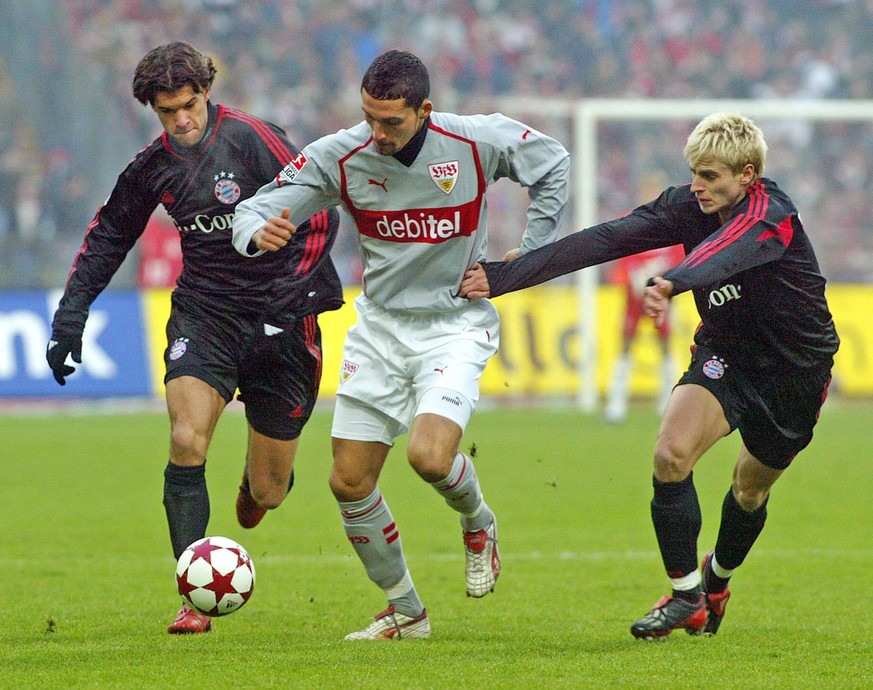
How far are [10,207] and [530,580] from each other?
14436 mm

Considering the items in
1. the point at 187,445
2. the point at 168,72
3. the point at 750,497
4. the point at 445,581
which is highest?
the point at 168,72

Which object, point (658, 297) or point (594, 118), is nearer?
point (658, 297)

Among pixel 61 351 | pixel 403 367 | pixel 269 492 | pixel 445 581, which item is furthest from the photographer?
pixel 445 581

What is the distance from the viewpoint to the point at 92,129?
21328 millimetres

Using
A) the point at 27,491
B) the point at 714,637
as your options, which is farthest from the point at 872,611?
the point at 27,491

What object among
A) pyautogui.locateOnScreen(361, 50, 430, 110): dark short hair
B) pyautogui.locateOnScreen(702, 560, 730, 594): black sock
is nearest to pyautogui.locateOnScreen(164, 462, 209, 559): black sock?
pyautogui.locateOnScreen(361, 50, 430, 110): dark short hair

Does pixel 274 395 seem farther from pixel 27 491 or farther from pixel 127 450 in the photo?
pixel 127 450

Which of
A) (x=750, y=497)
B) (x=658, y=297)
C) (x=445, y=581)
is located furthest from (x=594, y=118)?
(x=658, y=297)

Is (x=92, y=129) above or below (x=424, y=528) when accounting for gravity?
above

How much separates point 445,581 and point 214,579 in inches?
92.4

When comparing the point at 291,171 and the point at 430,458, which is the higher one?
the point at 291,171

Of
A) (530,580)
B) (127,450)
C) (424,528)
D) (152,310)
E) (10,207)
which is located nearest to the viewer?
(530,580)

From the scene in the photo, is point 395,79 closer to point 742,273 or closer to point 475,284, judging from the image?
point 475,284

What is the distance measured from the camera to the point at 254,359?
21.4 ft
